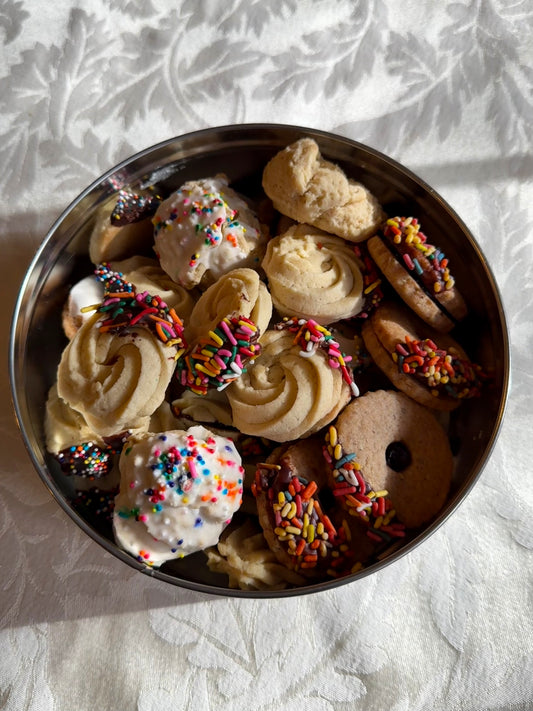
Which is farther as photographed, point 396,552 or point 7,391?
point 7,391

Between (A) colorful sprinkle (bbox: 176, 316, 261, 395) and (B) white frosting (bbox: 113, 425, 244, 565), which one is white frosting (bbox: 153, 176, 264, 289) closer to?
(A) colorful sprinkle (bbox: 176, 316, 261, 395)

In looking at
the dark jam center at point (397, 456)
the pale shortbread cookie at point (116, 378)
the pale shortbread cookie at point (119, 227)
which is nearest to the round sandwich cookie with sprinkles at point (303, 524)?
the dark jam center at point (397, 456)

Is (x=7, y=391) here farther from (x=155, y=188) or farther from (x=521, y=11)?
(x=521, y=11)

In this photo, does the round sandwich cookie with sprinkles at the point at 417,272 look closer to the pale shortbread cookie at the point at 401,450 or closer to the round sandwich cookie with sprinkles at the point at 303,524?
the pale shortbread cookie at the point at 401,450

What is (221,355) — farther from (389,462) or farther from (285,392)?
(389,462)

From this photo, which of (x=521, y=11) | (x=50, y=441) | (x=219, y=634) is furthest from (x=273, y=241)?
(x=521, y=11)

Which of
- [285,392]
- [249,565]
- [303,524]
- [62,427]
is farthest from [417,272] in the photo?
[62,427]
